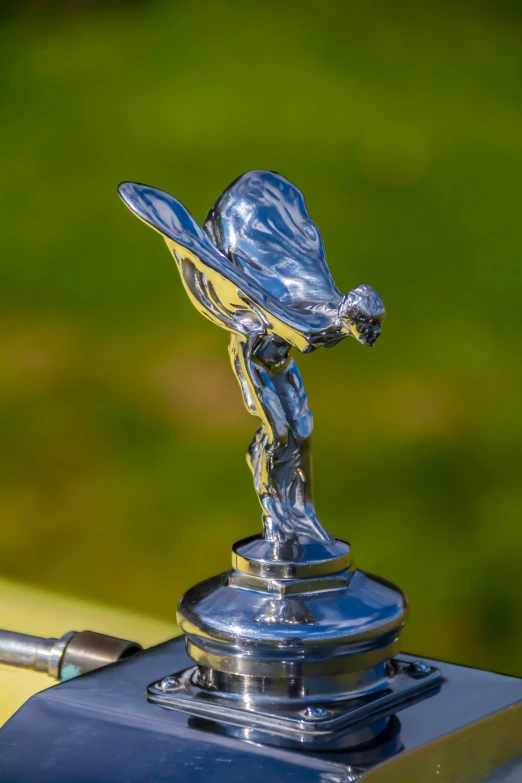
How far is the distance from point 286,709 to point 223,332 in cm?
248

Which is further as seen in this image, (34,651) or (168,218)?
(34,651)

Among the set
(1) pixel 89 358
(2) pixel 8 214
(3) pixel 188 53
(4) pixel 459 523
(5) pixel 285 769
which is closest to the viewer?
(5) pixel 285 769

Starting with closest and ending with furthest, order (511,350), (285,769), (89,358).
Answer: (285,769)
(511,350)
(89,358)

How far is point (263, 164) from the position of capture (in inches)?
124

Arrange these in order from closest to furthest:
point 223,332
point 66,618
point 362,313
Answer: point 362,313, point 66,618, point 223,332

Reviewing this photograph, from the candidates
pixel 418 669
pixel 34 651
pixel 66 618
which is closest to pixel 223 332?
pixel 66 618

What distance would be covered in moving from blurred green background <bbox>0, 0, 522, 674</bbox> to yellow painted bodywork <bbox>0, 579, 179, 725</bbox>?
45.3 inches

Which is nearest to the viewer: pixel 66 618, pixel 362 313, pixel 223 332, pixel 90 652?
pixel 362 313

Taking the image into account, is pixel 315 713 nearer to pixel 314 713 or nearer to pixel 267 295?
pixel 314 713

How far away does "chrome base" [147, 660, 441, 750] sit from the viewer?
0.50m

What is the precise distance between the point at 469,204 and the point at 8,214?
121cm

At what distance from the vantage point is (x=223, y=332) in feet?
9.77

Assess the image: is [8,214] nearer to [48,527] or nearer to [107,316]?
[107,316]

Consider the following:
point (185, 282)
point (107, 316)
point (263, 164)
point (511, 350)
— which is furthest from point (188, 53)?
point (185, 282)
